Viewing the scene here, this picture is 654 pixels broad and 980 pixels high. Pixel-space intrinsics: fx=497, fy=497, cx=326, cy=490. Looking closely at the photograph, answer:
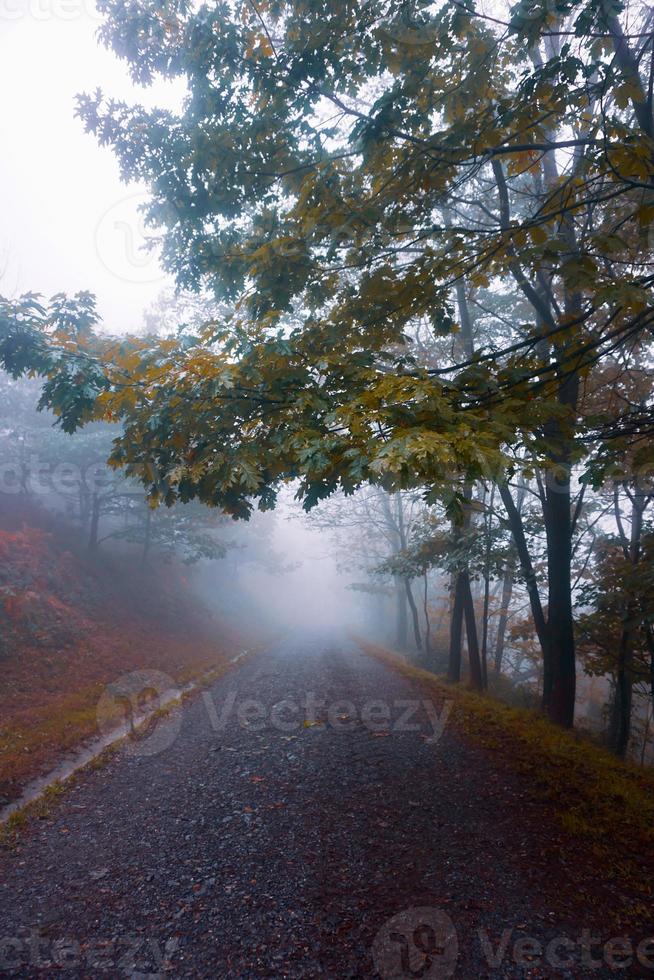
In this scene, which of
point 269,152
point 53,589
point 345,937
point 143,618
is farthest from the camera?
point 143,618

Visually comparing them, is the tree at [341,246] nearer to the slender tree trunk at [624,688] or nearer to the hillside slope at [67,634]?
the hillside slope at [67,634]

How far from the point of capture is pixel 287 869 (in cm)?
427

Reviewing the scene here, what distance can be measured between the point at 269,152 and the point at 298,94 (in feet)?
2.24

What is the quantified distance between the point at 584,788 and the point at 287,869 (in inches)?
140

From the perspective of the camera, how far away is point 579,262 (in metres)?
4.76

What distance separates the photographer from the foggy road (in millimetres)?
3316

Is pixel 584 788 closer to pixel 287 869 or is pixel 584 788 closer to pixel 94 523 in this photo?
pixel 287 869

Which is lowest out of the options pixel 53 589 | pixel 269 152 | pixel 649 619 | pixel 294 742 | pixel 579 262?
pixel 294 742

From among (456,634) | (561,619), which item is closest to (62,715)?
(561,619)

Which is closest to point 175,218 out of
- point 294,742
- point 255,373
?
point 255,373

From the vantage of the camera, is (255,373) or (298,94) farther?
(298,94)

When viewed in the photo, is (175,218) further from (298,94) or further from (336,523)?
(336,523)

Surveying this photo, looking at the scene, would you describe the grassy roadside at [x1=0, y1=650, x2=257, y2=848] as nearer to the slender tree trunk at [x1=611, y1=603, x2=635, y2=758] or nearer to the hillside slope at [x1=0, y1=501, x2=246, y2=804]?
the hillside slope at [x1=0, y1=501, x2=246, y2=804]

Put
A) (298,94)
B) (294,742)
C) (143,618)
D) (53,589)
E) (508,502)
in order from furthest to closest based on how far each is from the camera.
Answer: (143,618) < (53,589) < (508,502) < (294,742) < (298,94)
